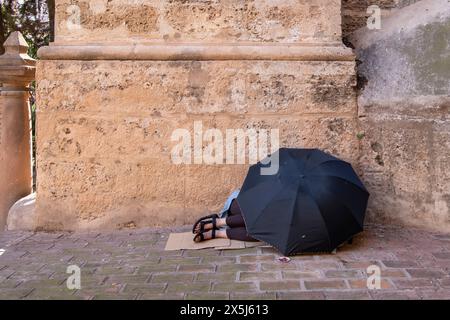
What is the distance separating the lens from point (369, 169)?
4066mm

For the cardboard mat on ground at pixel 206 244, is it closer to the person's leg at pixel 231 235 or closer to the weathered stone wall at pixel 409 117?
the person's leg at pixel 231 235

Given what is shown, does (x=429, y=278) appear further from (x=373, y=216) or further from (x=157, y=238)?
(x=157, y=238)

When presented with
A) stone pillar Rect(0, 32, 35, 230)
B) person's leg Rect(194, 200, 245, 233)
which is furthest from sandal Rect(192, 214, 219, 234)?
stone pillar Rect(0, 32, 35, 230)

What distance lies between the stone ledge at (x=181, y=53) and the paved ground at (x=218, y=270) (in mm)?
1582

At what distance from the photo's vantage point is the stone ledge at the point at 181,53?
4020 millimetres

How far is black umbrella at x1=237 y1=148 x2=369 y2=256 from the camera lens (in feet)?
10.3

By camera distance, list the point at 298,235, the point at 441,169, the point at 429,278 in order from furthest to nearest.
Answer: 1. the point at 441,169
2. the point at 298,235
3. the point at 429,278

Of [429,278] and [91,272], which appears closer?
[429,278]

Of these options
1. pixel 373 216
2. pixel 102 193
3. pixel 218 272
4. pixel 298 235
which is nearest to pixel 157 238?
pixel 102 193

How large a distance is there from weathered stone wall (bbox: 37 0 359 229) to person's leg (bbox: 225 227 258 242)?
505 millimetres

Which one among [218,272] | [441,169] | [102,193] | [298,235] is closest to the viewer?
[218,272]

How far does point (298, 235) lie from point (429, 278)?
86cm

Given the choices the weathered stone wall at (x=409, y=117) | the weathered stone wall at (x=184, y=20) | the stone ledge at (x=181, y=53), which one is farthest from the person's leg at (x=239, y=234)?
the weathered stone wall at (x=184, y=20)

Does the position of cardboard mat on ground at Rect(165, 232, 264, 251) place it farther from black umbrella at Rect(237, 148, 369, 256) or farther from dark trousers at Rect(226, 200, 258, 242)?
black umbrella at Rect(237, 148, 369, 256)
